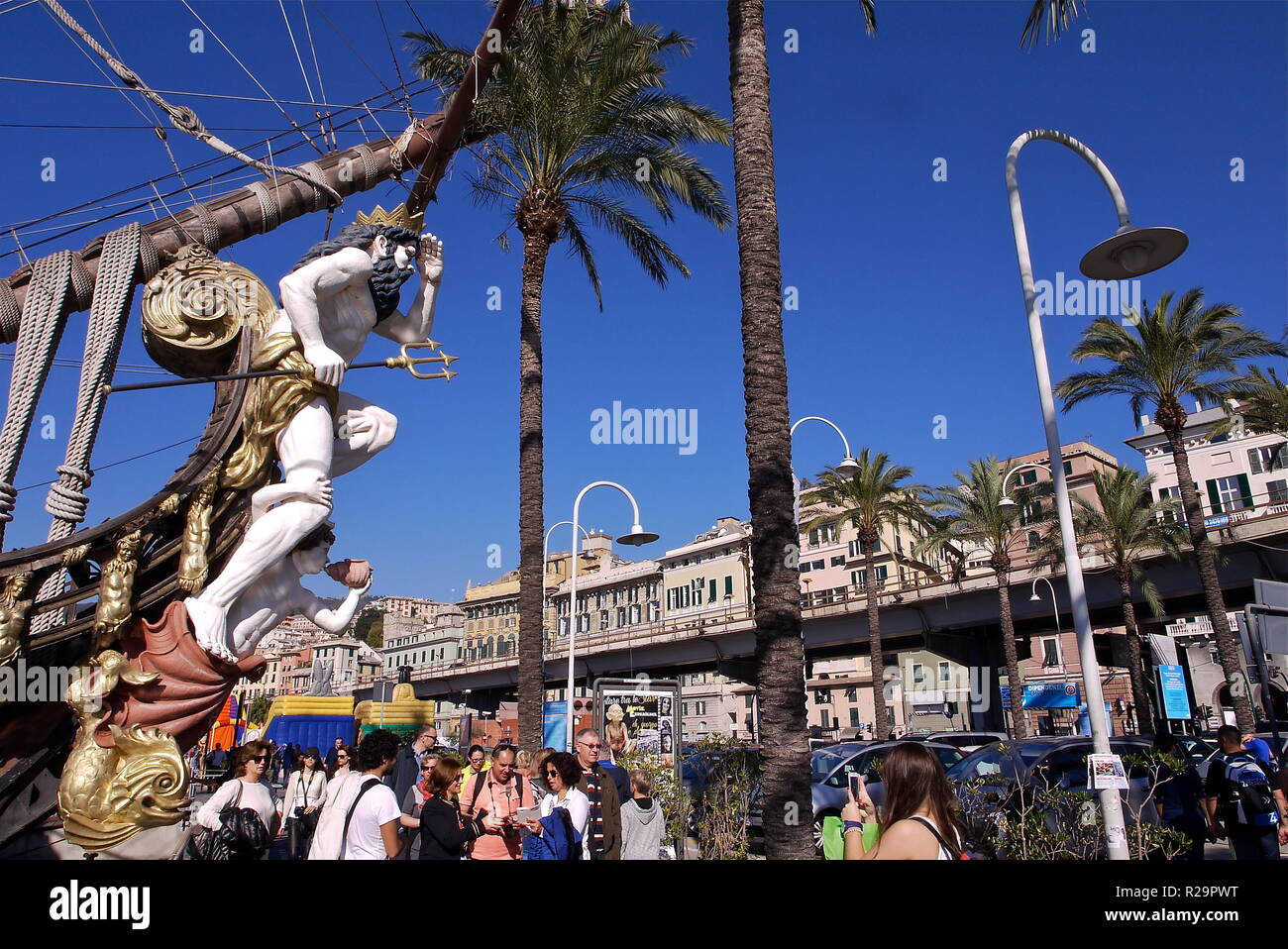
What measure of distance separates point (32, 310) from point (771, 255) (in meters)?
6.18

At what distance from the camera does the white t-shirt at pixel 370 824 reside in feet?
17.4

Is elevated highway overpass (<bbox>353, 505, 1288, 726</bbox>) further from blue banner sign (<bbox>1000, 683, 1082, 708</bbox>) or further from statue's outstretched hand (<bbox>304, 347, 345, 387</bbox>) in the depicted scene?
statue's outstretched hand (<bbox>304, 347, 345, 387</bbox>)

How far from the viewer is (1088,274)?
9.20 metres

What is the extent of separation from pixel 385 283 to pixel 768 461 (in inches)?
140

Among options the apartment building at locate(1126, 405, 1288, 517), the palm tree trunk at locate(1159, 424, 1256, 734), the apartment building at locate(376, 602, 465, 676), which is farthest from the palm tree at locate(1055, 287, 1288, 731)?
the apartment building at locate(376, 602, 465, 676)

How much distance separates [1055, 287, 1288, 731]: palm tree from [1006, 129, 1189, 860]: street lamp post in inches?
681

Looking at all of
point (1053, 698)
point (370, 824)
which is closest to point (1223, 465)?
point (1053, 698)

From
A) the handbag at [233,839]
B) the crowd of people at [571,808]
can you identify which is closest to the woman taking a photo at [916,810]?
the crowd of people at [571,808]

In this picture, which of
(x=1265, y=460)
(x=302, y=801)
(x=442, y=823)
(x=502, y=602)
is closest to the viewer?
(x=442, y=823)

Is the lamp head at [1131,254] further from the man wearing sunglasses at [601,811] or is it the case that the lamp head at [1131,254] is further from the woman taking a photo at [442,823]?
the woman taking a photo at [442,823]

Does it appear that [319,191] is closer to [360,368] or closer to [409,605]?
[360,368]
